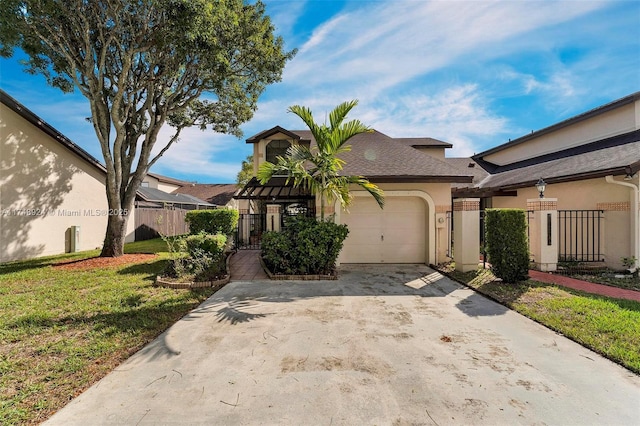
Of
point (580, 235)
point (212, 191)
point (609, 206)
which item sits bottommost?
point (580, 235)

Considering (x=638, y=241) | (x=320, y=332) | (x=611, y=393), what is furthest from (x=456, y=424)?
(x=638, y=241)

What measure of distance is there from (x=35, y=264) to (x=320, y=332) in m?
12.2

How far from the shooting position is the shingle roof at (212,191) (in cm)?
3551

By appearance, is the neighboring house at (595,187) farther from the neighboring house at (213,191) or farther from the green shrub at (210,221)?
the neighboring house at (213,191)

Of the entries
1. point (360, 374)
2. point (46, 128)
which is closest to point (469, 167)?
point (360, 374)

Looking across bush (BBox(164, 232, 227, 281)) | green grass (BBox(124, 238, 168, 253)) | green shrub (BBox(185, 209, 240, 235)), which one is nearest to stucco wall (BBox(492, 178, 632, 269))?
bush (BBox(164, 232, 227, 281))

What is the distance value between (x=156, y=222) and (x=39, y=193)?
8.51 metres

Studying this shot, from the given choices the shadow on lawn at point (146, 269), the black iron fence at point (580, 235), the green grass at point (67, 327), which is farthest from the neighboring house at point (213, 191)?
the black iron fence at point (580, 235)

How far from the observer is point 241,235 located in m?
17.2

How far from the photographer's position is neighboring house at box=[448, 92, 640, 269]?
29.0 feet

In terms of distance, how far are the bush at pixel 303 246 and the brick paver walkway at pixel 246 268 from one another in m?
0.73

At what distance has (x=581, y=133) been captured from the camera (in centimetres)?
1406

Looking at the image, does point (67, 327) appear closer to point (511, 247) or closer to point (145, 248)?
point (511, 247)

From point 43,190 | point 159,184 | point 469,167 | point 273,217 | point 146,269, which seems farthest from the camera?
point 159,184
